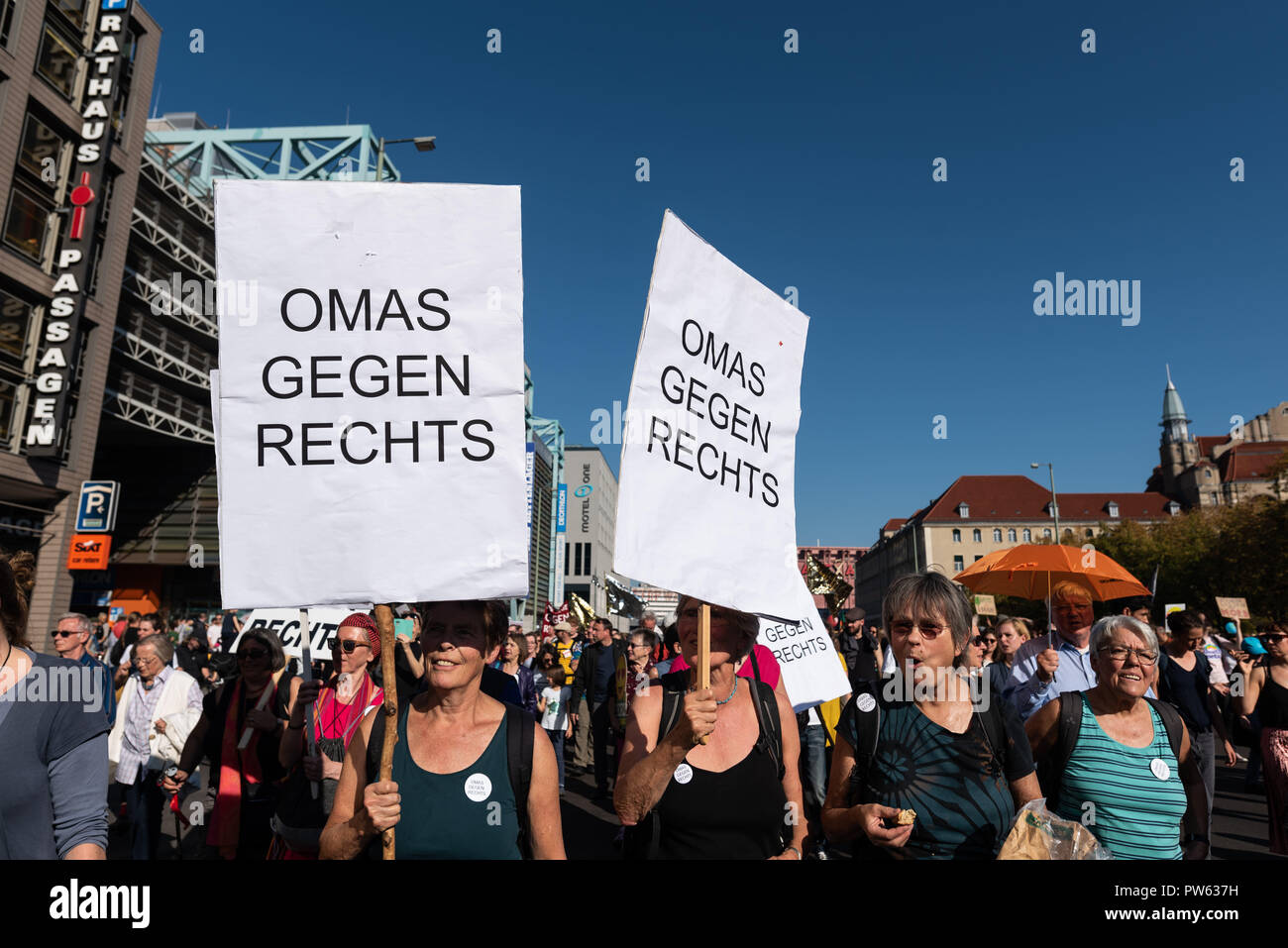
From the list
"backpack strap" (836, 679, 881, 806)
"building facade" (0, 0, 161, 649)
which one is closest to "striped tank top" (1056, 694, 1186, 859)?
"backpack strap" (836, 679, 881, 806)

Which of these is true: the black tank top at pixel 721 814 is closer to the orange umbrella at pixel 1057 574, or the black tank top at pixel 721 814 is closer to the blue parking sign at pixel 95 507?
the orange umbrella at pixel 1057 574

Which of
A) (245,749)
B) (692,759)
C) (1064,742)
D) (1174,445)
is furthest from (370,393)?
(1174,445)

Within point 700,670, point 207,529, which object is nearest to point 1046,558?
point 700,670

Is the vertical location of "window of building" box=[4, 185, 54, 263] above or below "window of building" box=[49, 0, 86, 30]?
below

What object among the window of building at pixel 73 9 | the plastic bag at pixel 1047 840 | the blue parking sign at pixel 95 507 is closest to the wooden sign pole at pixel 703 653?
the plastic bag at pixel 1047 840

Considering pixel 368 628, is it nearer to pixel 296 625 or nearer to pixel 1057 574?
pixel 296 625

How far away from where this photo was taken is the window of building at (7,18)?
18.9m

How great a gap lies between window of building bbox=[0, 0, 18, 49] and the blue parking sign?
10.9m

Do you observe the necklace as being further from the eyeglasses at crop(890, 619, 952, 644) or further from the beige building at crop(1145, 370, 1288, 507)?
the beige building at crop(1145, 370, 1288, 507)

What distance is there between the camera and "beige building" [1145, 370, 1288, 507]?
8412 cm

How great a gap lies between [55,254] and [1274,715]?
86.2ft

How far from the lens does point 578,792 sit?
1002 centimetres
